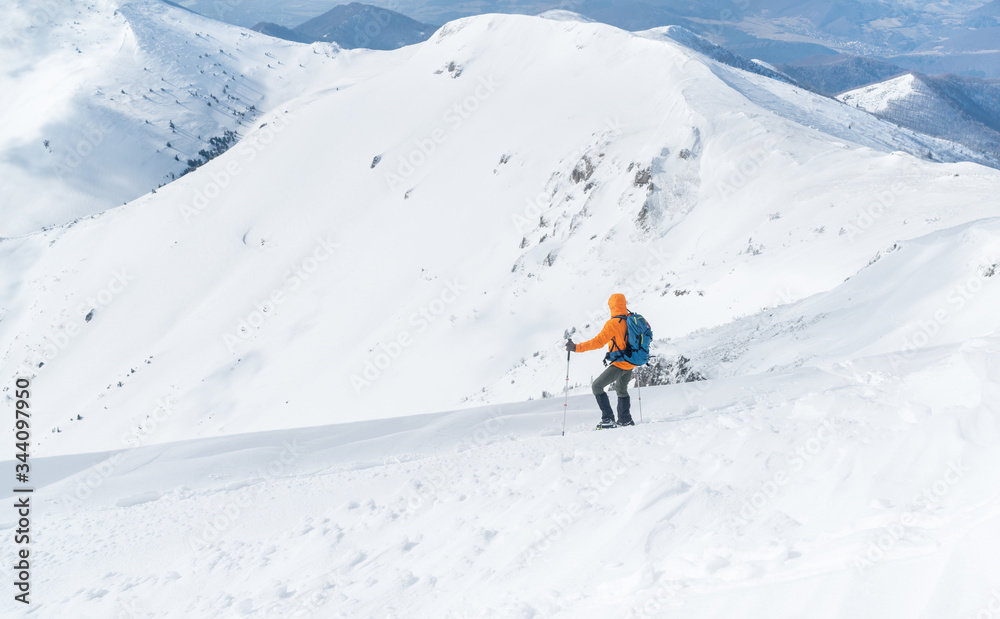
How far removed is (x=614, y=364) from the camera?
7.72m

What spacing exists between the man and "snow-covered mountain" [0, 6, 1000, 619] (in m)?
0.56

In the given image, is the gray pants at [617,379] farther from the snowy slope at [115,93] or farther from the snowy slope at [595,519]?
the snowy slope at [115,93]

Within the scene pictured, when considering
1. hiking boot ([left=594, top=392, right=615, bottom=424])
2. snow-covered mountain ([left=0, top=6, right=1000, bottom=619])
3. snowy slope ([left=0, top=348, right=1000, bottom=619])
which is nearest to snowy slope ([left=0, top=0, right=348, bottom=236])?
snow-covered mountain ([left=0, top=6, right=1000, bottom=619])

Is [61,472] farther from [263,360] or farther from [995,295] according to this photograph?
[263,360]

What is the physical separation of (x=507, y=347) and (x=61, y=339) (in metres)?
44.2

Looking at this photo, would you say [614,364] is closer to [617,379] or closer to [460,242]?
[617,379]

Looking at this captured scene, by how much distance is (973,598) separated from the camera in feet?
9.23

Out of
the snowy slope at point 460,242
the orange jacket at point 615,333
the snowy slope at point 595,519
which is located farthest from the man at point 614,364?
the snowy slope at point 460,242

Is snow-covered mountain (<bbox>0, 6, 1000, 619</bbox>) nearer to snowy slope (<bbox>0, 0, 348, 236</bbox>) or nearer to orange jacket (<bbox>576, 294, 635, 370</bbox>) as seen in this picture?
orange jacket (<bbox>576, 294, 635, 370</bbox>)

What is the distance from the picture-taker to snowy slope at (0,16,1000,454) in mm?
19219

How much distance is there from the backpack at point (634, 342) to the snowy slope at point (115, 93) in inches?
5350

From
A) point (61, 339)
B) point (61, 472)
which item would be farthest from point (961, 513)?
point (61, 339)

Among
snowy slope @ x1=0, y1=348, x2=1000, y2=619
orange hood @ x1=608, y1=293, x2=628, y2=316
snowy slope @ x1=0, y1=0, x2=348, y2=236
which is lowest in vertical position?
snowy slope @ x1=0, y1=348, x2=1000, y2=619

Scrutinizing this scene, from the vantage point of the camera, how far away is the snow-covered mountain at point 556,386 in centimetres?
411
